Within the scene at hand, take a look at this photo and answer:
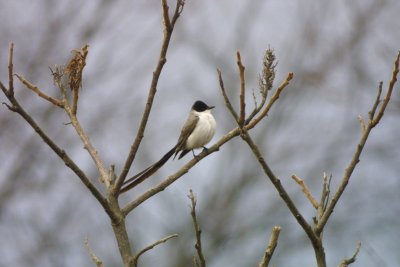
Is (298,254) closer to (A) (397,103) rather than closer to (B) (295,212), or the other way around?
(A) (397,103)

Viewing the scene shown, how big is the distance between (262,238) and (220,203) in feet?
3.85

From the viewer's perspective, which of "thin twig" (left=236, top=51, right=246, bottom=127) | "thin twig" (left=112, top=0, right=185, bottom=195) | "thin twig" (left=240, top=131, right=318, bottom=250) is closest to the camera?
"thin twig" (left=240, top=131, right=318, bottom=250)

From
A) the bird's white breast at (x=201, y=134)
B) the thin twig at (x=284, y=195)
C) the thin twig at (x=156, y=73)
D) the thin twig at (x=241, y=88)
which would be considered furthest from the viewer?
the bird's white breast at (x=201, y=134)

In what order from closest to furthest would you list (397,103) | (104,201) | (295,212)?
(295,212), (104,201), (397,103)

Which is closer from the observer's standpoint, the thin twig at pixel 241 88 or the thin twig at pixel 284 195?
the thin twig at pixel 284 195

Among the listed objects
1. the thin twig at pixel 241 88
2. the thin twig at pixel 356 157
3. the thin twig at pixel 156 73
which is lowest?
the thin twig at pixel 356 157

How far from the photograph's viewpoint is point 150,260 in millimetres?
11719

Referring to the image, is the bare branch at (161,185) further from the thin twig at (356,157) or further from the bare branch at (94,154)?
the thin twig at (356,157)

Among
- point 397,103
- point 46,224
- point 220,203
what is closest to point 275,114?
point 220,203

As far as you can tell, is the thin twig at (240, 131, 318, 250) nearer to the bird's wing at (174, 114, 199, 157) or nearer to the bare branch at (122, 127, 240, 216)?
the bare branch at (122, 127, 240, 216)

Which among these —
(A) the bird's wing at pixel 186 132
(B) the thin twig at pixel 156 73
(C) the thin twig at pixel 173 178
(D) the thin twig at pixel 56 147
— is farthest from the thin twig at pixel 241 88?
(A) the bird's wing at pixel 186 132

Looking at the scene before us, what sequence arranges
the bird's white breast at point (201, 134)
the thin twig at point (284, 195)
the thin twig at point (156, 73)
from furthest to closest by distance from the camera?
the bird's white breast at point (201, 134), the thin twig at point (156, 73), the thin twig at point (284, 195)

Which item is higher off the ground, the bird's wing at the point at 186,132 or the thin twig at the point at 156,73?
the bird's wing at the point at 186,132

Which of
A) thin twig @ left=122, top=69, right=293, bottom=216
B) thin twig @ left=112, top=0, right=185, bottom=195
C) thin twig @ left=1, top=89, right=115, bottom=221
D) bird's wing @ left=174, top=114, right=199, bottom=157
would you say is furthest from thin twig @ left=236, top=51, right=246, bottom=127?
bird's wing @ left=174, top=114, right=199, bottom=157
